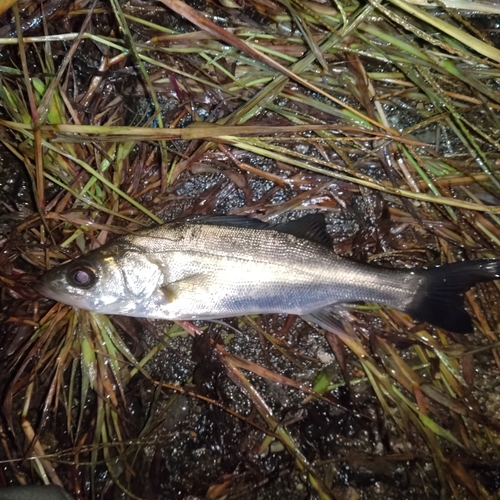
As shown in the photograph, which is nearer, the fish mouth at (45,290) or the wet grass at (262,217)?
the fish mouth at (45,290)

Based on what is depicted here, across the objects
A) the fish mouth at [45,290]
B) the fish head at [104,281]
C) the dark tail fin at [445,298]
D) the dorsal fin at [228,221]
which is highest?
the dorsal fin at [228,221]

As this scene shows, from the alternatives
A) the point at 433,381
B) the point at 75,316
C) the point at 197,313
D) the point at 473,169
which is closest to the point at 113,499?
the point at 75,316

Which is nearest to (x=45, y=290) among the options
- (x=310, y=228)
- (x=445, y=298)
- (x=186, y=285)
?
(x=186, y=285)

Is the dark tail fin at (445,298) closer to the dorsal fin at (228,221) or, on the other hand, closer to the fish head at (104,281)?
Answer: the dorsal fin at (228,221)

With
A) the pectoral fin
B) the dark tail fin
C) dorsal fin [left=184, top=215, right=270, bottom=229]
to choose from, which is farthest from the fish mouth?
the dark tail fin

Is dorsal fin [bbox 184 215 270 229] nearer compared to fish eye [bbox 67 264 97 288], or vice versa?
fish eye [bbox 67 264 97 288]

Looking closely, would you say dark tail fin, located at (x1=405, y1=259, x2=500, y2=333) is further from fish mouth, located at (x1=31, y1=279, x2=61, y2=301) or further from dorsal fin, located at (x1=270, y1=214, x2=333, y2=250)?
fish mouth, located at (x1=31, y1=279, x2=61, y2=301)

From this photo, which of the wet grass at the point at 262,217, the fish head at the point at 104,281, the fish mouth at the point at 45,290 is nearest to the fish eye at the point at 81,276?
the fish head at the point at 104,281

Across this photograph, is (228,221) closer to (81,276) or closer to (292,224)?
(292,224)
